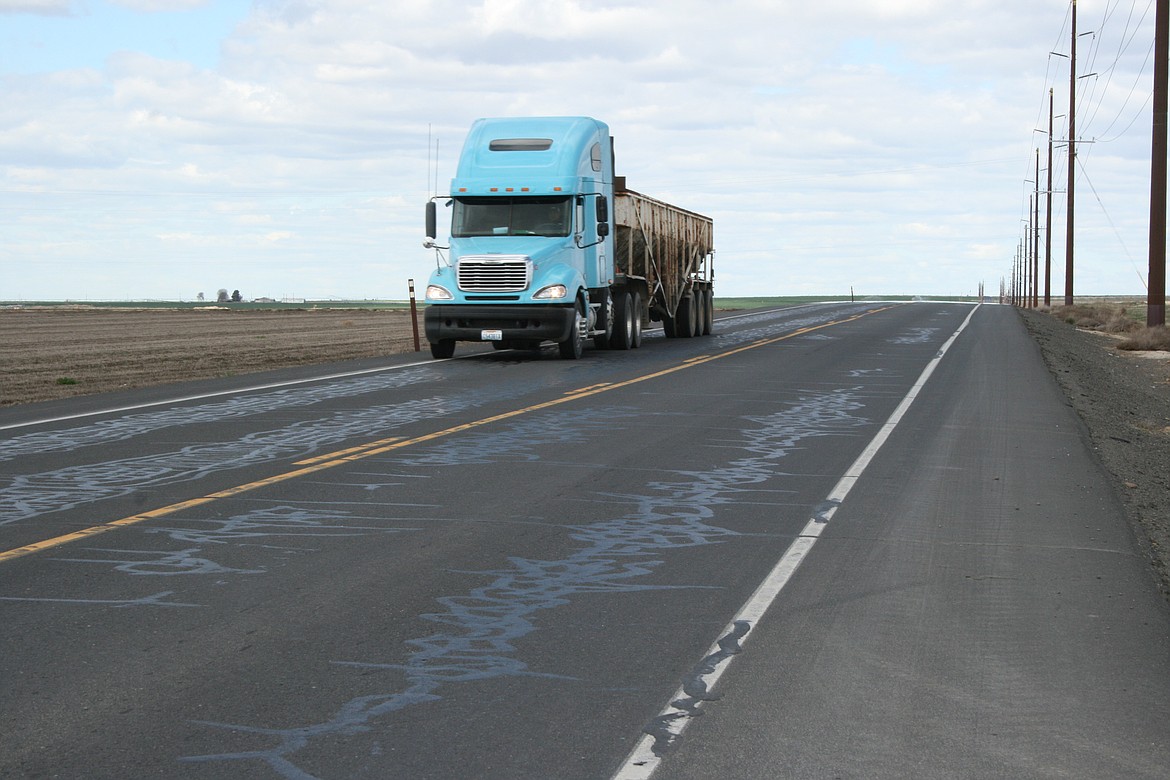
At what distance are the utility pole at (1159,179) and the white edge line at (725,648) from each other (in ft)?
92.7

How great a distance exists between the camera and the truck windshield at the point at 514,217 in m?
24.8

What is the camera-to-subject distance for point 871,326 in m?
41.2

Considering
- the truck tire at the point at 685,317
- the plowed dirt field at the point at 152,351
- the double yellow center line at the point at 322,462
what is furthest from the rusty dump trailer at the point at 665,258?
the double yellow center line at the point at 322,462

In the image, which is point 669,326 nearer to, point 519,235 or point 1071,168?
point 519,235

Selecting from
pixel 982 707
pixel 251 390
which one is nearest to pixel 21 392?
pixel 251 390

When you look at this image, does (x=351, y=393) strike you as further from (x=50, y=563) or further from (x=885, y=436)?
(x=50, y=563)

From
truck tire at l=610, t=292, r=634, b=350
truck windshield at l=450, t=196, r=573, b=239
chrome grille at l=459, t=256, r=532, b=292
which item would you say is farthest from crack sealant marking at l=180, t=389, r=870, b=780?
truck tire at l=610, t=292, r=634, b=350

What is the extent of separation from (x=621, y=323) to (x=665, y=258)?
175 inches

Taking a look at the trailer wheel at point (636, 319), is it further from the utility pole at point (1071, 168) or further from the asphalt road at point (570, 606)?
the utility pole at point (1071, 168)

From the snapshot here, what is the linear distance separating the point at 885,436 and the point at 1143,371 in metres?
15.0

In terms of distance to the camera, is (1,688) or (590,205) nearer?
(1,688)

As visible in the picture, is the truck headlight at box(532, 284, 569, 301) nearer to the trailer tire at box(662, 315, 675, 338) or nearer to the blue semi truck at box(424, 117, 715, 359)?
the blue semi truck at box(424, 117, 715, 359)

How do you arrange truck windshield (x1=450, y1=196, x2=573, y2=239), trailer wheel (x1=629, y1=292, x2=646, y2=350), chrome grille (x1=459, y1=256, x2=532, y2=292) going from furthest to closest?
trailer wheel (x1=629, y1=292, x2=646, y2=350)
truck windshield (x1=450, y1=196, x2=573, y2=239)
chrome grille (x1=459, y1=256, x2=532, y2=292)

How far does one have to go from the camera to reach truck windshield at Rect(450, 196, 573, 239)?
974 inches
